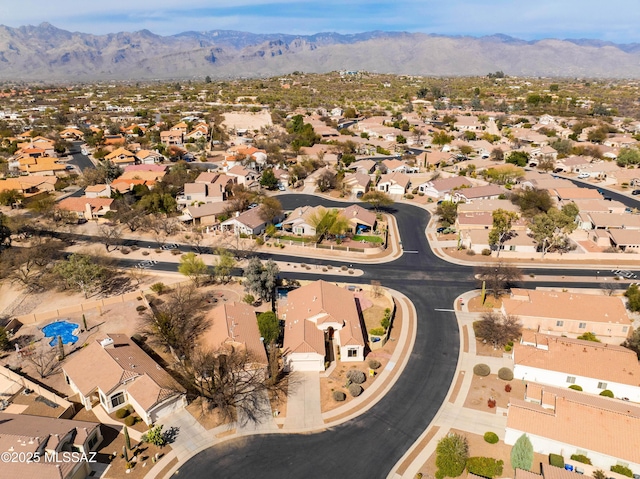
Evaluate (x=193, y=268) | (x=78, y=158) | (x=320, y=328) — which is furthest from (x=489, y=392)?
(x=78, y=158)

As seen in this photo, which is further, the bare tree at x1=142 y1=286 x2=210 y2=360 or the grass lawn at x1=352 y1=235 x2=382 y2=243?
the grass lawn at x1=352 y1=235 x2=382 y2=243

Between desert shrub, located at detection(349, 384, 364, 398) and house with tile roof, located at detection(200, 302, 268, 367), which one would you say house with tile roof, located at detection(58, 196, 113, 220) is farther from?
desert shrub, located at detection(349, 384, 364, 398)

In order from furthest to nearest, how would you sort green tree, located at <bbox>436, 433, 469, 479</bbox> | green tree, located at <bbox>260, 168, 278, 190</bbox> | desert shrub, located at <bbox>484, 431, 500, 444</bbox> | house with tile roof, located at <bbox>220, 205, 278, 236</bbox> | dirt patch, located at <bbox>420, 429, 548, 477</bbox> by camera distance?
green tree, located at <bbox>260, 168, 278, 190</bbox>, house with tile roof, located at <bbox>220, 205, 278, 236</bbox>, desert shrub, located at <bbox>484, 431, 500, 444</bbox>, dirt patch, located at <bbox>420, 429, 548, 477</bbox>, green tree, located at <bbox>436, 433, 469, 479</bbox>

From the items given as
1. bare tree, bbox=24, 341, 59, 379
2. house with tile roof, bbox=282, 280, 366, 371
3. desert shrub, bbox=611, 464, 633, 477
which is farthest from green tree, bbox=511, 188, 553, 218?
bare tree, bbox=24, 341, 59, 379

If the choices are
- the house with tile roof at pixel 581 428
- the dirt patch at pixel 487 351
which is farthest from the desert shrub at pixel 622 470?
the dirt patch at pixel 487 351

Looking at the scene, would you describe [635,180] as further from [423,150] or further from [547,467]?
[547,467]

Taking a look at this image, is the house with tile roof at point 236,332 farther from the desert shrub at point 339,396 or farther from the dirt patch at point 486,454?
the dirt patch at point 486,454
